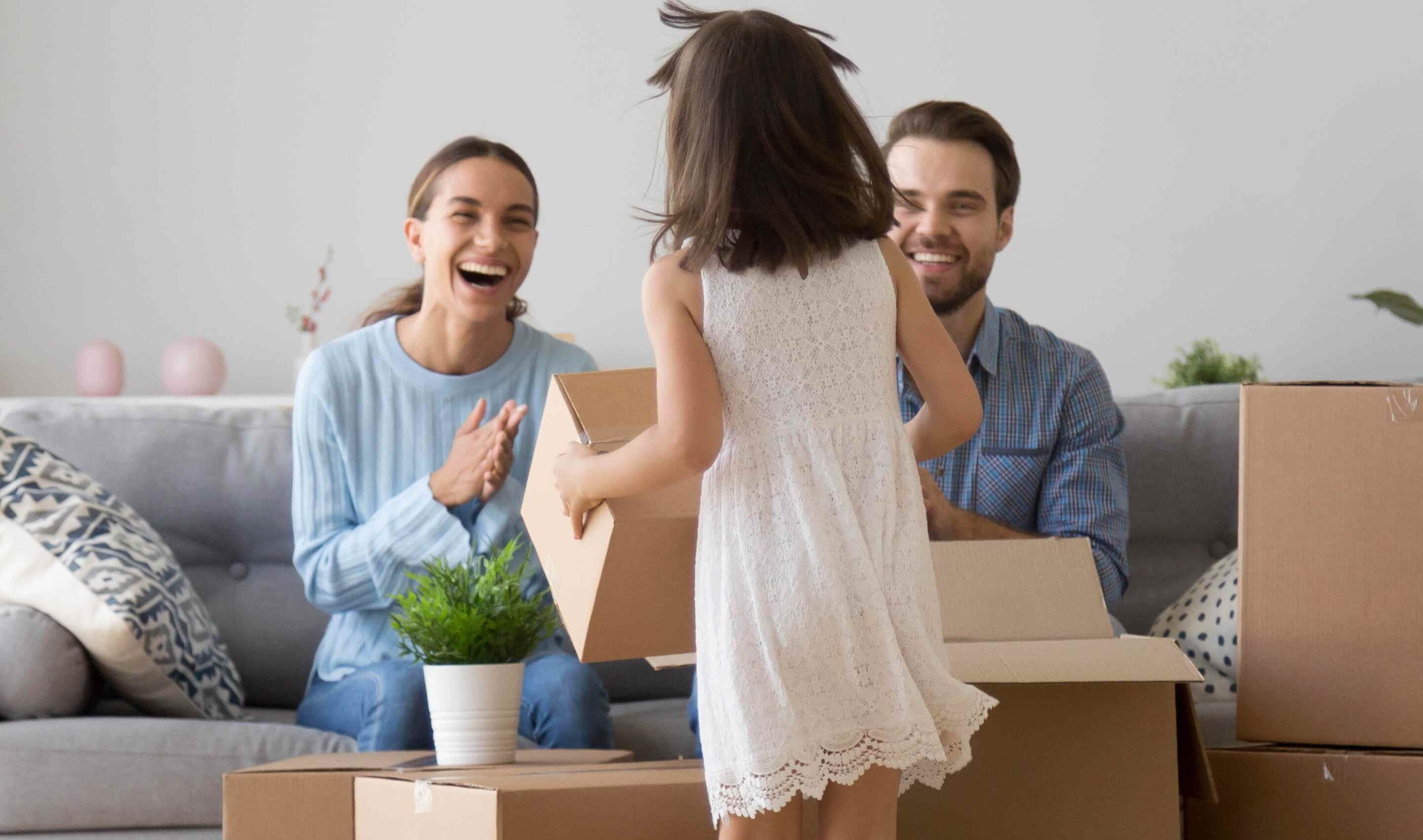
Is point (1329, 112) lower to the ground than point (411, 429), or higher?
higher

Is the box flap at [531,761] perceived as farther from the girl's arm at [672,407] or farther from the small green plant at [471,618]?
the girl's arm at [672,407]

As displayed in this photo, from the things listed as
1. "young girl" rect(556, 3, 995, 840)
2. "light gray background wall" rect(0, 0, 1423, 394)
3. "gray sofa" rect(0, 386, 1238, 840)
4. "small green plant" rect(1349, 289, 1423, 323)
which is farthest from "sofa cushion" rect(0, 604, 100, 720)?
"small green plant" rect(1349, 289, 1423, 323)

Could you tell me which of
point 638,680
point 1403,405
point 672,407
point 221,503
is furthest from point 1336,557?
point 221,503

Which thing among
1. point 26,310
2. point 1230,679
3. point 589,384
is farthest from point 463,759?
point 26,310

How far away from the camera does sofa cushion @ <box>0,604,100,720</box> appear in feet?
5.40

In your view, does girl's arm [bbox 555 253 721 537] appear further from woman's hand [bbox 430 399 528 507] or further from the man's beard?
the man's beard

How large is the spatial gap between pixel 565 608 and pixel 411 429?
0.70 metres

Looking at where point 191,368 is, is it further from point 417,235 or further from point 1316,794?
point 1316,794

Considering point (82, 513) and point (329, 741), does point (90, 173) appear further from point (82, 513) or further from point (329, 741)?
point (329, 741)

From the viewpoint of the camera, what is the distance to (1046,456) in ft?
6.04

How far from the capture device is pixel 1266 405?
4.35 feet

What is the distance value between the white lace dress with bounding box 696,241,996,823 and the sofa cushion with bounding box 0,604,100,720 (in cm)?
95

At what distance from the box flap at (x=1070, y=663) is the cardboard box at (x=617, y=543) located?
0.79ft

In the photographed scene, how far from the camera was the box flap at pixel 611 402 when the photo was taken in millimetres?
1210
